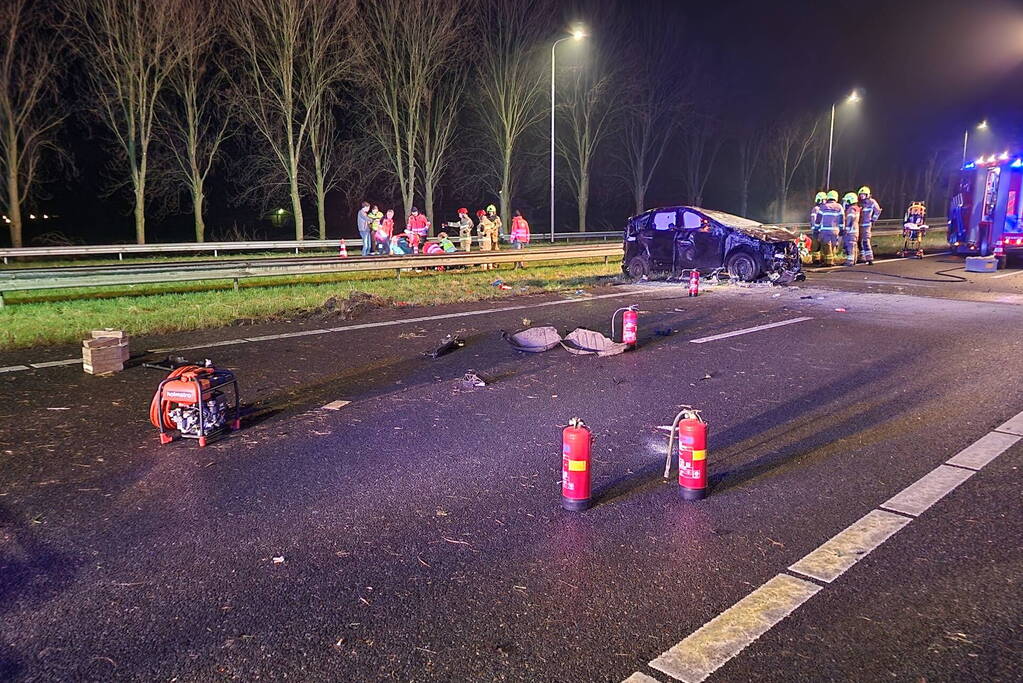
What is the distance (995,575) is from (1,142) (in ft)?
111

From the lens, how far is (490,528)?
13.5ft

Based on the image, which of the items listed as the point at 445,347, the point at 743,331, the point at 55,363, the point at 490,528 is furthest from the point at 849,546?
the point at 55,363

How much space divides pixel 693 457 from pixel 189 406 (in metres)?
3.68

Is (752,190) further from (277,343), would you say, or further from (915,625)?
(915,625)

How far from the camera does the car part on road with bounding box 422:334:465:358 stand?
8844 millimetres

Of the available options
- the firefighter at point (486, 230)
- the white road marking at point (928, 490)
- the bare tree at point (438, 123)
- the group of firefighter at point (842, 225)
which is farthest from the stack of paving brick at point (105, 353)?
the bare tree at point (438, 123)

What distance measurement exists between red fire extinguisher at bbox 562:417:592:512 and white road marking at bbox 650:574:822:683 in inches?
46.2

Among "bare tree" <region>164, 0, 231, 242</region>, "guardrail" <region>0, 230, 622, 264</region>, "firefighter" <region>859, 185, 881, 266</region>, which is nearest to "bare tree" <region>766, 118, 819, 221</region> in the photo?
"firefighter" <region>859, 185, 881, 266</region>

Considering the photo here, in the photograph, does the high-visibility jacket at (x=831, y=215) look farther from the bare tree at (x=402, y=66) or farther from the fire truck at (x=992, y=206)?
the bare tree at (x=402, y=66)

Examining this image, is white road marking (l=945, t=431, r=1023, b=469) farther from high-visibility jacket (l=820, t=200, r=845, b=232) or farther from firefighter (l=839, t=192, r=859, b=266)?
firefighter (l=839, t=192, r=859, b=266)

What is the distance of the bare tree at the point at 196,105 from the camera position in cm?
2994

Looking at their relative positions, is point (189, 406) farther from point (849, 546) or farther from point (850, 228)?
point (850, 228)

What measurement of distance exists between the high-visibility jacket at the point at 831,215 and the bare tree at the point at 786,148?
43030mm

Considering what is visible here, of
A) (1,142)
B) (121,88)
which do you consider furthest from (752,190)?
(1,142)
